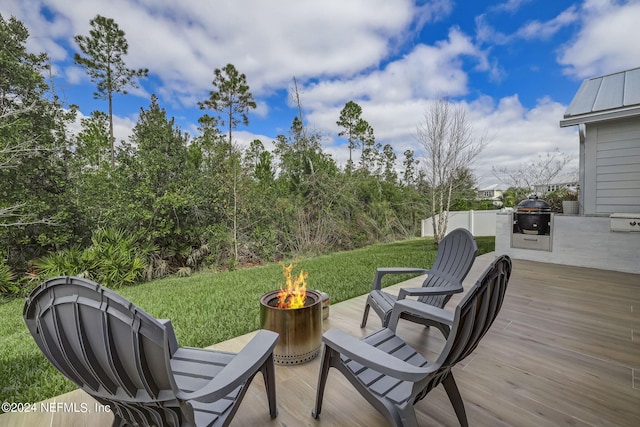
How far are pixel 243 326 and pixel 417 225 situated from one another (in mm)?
9584

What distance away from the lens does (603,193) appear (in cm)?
536

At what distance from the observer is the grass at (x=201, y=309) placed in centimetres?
210

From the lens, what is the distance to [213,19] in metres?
5.85

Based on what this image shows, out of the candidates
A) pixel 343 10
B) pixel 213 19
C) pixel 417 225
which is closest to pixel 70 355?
pixel 343 10

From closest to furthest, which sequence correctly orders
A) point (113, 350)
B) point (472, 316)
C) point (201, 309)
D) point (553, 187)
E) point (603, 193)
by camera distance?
point (113, 350) < point (472, 316) < point (201, 309) < point (603, 193) < point (553, 187)

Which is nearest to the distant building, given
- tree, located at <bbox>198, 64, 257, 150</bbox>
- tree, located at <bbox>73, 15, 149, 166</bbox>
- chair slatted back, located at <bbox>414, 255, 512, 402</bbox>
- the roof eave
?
the roof eave

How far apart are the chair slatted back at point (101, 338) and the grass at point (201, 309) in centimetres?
131

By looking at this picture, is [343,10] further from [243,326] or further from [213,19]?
[243,326]

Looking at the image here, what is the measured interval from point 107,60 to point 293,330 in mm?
11542

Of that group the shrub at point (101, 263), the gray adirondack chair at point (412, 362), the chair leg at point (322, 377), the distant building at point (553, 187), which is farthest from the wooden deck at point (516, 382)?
the shrub at point (101, 263)

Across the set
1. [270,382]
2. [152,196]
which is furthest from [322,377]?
[152,196]

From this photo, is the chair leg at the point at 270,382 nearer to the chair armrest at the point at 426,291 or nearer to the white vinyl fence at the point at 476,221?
the chair armrest at the point at 426,291

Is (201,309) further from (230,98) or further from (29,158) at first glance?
(230,98)

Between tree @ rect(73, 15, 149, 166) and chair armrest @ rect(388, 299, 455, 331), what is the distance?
368 inches
